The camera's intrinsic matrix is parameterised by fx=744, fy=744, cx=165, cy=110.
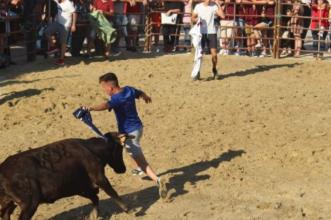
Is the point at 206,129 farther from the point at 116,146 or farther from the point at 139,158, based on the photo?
the point at 116,146

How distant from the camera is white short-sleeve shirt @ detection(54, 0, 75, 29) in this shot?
52.0 feet

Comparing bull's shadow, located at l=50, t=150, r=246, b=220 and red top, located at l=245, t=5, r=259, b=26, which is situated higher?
red top, located at l=245, t=5, r=259, b=26

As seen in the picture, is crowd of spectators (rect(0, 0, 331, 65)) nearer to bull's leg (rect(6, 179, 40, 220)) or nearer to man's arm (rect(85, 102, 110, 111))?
man's arm (rect(85, 102, 110, 111))

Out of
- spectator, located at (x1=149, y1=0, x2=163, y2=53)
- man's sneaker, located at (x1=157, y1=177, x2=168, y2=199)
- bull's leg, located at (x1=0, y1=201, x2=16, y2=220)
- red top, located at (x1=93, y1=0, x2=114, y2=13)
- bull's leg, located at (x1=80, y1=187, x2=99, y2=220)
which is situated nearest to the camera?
bull's leg, located at (x1=0, y1=201, x2=16, y2=220)

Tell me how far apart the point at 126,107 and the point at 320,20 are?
34.6 ft

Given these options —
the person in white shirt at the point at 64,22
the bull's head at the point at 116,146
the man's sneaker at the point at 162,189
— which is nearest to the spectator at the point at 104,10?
the person in white shirt at the point at 64,22

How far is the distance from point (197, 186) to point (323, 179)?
1446mm

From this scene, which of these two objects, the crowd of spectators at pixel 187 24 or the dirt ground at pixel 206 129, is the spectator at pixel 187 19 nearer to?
the crowd of spectators at pixel 187 24

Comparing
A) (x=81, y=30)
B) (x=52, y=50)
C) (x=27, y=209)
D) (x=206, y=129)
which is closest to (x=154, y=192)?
(x=27, y=209)

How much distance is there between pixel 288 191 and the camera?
26.4 ft

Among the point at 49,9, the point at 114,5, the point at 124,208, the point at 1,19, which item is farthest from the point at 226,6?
the point at 124,208

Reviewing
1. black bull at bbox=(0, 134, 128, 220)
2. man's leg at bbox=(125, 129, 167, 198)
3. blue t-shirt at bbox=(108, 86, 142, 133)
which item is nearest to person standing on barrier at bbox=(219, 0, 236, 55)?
man's leg at bbox=(125, 129, 167, 198)

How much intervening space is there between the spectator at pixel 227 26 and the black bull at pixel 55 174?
10.7 m

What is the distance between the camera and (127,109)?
7.69 m
